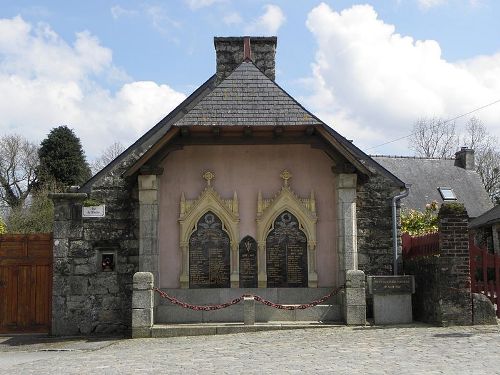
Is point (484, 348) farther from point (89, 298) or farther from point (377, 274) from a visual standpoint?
point (89, 298)

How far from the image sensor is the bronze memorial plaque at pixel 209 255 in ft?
42.6

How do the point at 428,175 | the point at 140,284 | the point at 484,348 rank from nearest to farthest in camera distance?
the point at 484,348 → the point at 140,284 → the point at 428,175

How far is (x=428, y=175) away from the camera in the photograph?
116ft

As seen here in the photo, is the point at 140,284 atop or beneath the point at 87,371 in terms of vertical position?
atop

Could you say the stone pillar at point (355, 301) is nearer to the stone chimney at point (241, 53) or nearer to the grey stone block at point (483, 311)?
the grey stone block at point (483, 311)

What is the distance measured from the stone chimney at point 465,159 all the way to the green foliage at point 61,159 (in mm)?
21992

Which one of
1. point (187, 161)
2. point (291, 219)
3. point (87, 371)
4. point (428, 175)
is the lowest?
point (87, 371)

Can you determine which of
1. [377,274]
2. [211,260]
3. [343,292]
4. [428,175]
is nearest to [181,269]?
[211,260]

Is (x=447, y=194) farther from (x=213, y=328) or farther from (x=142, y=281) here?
(x=142, y=281)

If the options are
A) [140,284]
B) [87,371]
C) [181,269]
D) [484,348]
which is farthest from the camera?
[181,269]

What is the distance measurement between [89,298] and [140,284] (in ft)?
6.02

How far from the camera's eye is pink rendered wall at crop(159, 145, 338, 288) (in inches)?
519

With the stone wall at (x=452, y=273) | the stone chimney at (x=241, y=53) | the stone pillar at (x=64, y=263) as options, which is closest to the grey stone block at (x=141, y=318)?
the stone pillar at (x=64, y=263)

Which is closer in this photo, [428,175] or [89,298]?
[89,298]
